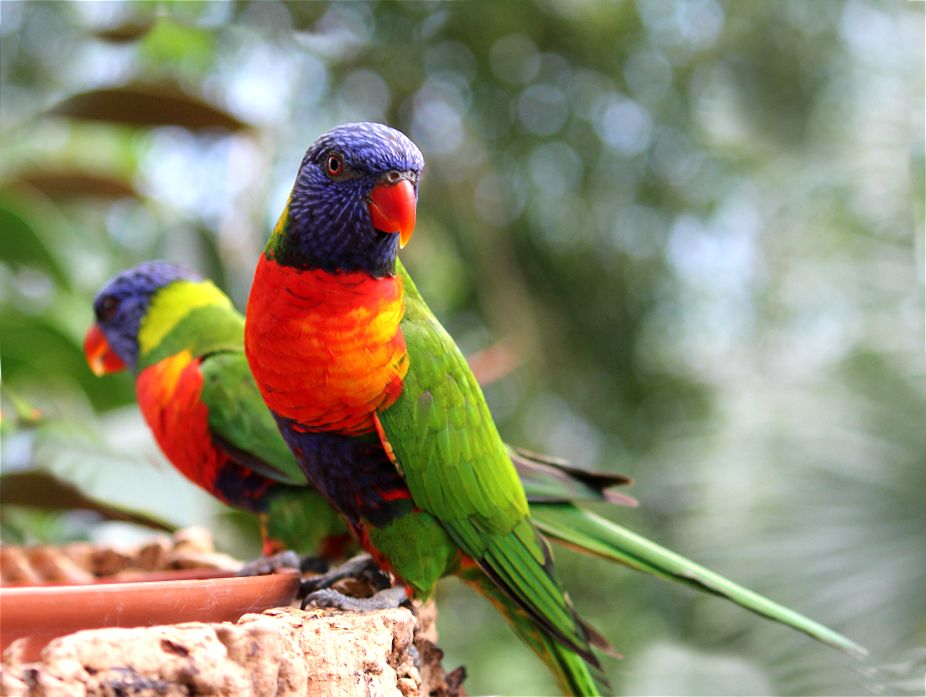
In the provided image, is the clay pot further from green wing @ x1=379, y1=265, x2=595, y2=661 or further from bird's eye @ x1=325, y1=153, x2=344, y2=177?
bird's eye @ x1=325, y1=153, x2=344, y2=177

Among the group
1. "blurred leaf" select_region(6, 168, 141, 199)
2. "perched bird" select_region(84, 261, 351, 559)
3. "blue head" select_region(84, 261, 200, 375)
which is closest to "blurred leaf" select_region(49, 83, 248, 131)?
"blurred leaf" select_region(6, 168, 141, 199)

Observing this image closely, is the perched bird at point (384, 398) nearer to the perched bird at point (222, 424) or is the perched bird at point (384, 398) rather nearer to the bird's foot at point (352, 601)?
the bird's foot at point (352, 601)

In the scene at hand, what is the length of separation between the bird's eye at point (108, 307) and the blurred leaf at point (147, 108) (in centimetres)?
77

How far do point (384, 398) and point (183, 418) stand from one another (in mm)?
572

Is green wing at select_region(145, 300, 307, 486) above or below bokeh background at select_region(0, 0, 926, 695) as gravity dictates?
below

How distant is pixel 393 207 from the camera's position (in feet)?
3.86

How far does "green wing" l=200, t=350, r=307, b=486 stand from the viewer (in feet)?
5.13

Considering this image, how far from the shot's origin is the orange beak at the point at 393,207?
118 cm

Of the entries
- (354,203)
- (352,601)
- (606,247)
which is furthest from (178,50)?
(352,601)

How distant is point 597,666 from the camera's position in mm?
1303

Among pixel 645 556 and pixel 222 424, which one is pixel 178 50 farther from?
pixel 645 556

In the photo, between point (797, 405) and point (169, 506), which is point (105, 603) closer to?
point (169, 506)

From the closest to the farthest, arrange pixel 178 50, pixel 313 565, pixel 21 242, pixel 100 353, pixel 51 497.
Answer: pixel 313 565 < pixel 51 497 < pixel 100 353 < pixel 21 242 < pixel 178 50

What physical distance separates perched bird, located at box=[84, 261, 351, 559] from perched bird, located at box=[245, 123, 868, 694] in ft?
0.94
